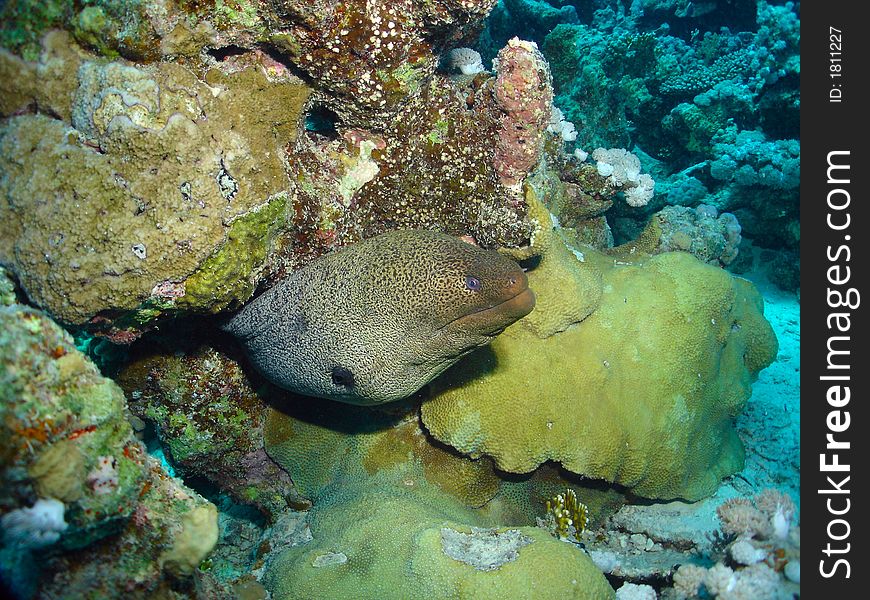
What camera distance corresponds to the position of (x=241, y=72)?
2.79 meters

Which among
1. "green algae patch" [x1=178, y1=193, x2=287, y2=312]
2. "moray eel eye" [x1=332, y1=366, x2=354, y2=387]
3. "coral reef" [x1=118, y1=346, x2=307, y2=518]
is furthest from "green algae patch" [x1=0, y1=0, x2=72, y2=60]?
"moray eel eye" [x1=332, y1=366, x2=354, y2=387]

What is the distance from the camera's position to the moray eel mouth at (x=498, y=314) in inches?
112

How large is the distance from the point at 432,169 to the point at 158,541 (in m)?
2.57

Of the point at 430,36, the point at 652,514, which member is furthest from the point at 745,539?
the point at 430,36

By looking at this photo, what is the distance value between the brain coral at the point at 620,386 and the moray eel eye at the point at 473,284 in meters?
1.03

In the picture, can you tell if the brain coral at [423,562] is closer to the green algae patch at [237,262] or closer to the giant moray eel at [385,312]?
the giant moray eel at [385,312]

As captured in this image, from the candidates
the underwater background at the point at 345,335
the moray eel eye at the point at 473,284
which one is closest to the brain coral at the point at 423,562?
the underwater background at the point at 345,335

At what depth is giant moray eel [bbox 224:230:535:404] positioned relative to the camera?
2.86 meters

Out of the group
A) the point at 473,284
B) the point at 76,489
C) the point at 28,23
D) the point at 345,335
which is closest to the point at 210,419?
the point at 345,335

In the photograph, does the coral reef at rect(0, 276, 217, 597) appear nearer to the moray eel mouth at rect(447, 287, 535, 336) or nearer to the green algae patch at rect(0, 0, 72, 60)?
the green algae patch at rect(0, 0, 72, 60)

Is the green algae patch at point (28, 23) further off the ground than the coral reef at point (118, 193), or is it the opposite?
the green algae patch at point (28, 23)

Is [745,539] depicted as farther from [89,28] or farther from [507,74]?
[89,28]

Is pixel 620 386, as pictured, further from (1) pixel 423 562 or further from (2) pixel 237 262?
(2) pixel 237 262

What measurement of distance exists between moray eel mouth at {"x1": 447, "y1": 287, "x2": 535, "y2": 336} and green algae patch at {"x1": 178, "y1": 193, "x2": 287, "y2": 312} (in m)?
1.13
